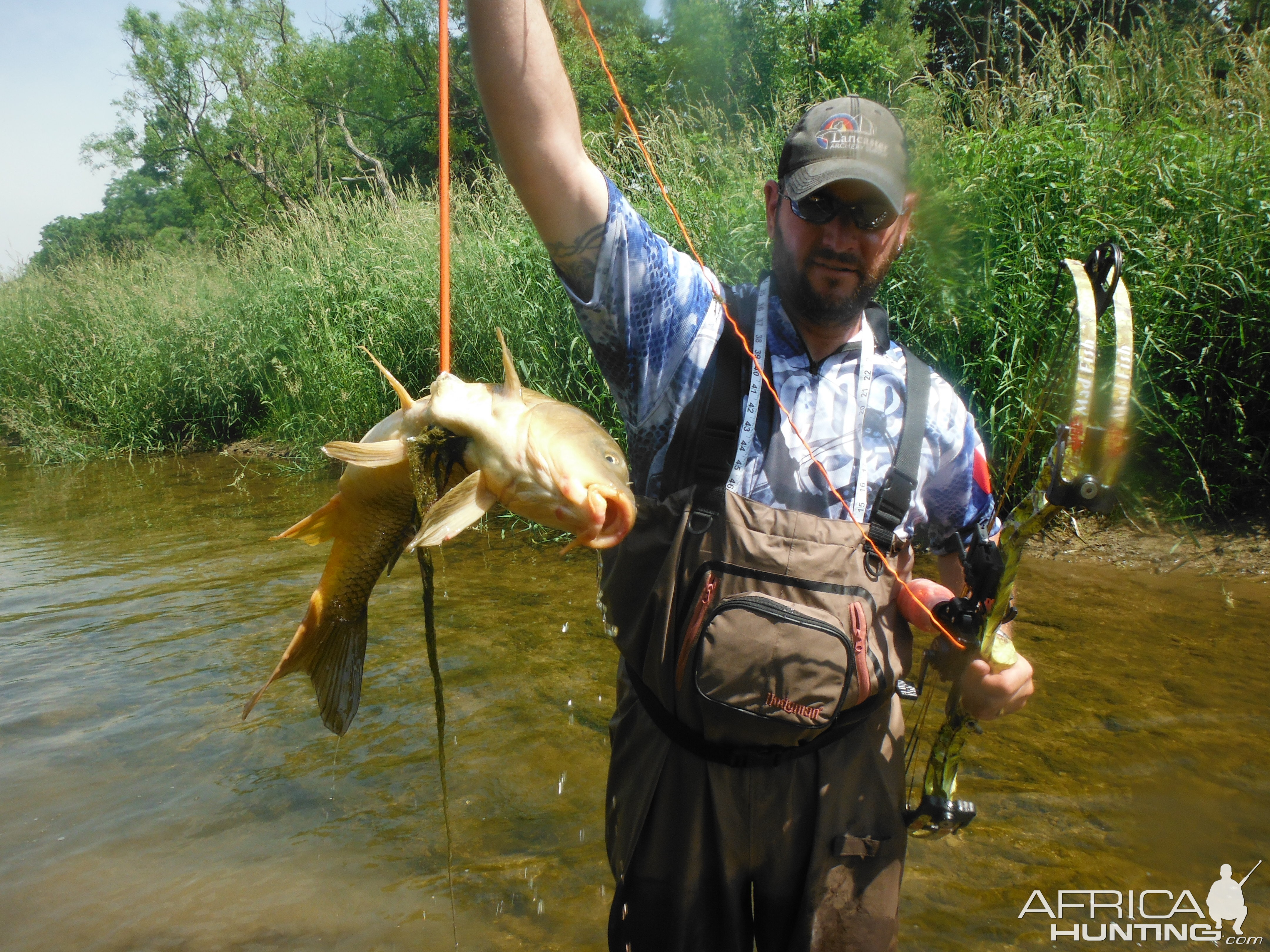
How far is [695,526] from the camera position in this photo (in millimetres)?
1684

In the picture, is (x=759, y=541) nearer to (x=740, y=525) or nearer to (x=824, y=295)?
(x=740, y=525)

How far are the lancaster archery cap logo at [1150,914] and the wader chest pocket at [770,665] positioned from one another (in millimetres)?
1536

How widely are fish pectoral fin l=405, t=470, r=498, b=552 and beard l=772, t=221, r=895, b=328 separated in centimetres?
86

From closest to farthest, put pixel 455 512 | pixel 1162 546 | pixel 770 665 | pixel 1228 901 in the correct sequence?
pixel 455 512, pixel 770 665, pixel 1228 901, pixel 1162 546

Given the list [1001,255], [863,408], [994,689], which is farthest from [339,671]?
[1001,255]

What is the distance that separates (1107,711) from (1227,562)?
6.04ft

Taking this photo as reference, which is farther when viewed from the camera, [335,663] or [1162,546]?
[1162,546]

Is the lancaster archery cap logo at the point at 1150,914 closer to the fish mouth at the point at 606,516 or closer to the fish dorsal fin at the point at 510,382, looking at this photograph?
the fish mouth at the point at 606,516

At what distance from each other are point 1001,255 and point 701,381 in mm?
4137

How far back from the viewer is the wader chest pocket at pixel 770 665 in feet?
5.33

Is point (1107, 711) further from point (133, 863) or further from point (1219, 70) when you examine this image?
point (1219, 70)

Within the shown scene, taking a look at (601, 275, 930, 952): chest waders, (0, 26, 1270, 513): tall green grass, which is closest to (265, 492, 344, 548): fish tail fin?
(601, 275, 930, 952): chest waders

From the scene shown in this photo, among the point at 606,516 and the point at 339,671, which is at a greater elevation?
the point at 606,516

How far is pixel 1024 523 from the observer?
1670mm
